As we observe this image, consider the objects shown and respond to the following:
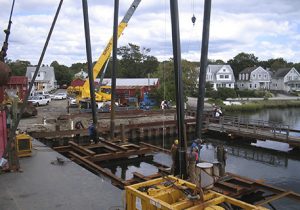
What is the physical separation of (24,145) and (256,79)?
8549 cm

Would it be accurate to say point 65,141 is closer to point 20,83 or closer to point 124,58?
point 20,83

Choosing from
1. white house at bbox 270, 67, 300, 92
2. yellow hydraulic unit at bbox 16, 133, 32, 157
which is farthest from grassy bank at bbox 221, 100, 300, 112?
yellow hydraulic unit at bbox 16, 133, 32, 157

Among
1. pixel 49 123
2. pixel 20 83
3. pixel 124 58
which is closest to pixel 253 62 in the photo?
pixel 124 58

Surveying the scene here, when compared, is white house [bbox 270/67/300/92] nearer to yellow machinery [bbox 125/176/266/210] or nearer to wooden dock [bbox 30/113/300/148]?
wooden dock [bbox 30/113/300/148]

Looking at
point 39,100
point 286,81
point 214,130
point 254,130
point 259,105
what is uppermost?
point 286,81

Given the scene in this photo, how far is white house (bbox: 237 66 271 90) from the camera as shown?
91.9 meters

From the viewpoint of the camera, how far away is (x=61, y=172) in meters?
11.8

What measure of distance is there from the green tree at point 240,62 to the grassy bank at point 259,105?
3942 cm

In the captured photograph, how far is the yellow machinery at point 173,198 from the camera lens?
5.39 m

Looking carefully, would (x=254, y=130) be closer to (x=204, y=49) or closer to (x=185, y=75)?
(x=204, y=49)

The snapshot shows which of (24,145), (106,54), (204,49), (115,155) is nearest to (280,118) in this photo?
(106,54)

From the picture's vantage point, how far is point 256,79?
92312 mm

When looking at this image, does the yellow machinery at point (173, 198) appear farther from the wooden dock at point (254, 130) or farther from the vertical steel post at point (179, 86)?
the wooden dock at point (254, 130)

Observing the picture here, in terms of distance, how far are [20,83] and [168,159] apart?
2637 centimetres
